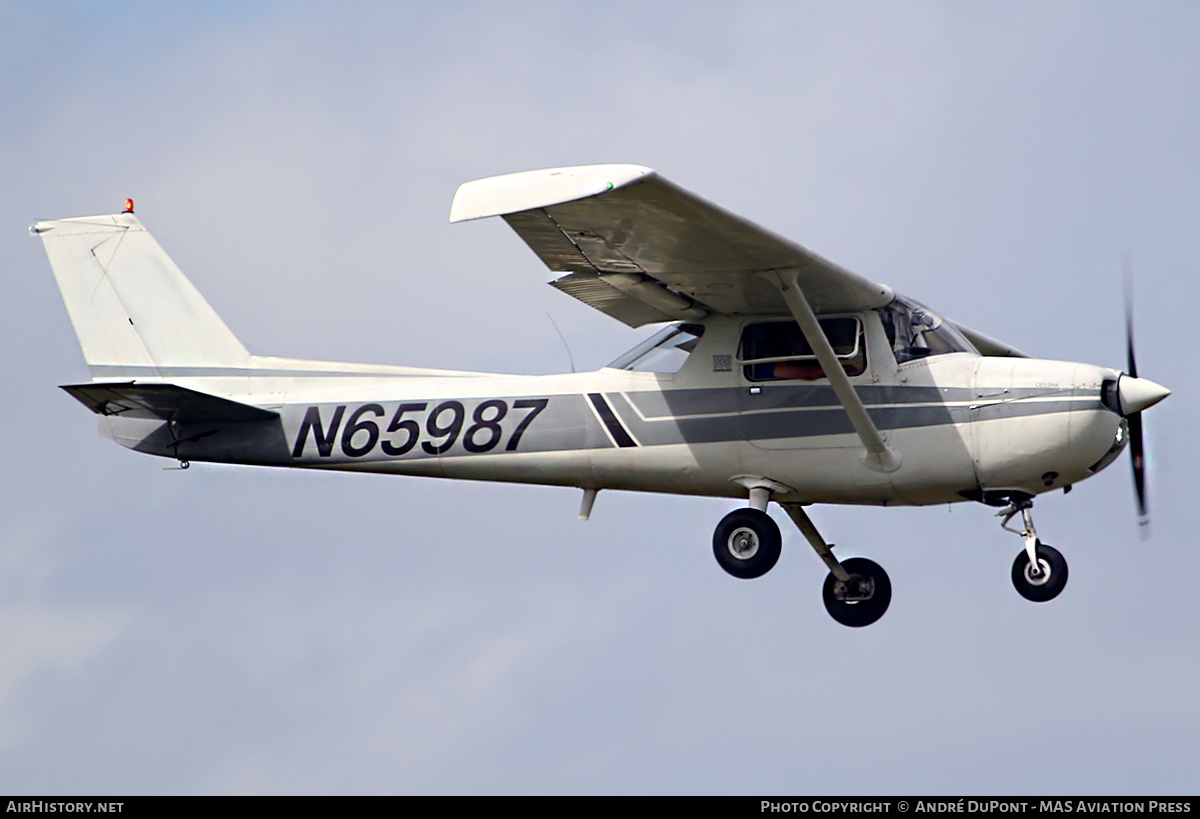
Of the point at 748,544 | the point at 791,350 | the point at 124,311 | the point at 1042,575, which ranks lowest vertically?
the point at 1042,575

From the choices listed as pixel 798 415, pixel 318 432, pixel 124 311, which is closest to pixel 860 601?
pixel 798 415

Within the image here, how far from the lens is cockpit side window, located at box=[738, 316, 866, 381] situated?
50.1 ft

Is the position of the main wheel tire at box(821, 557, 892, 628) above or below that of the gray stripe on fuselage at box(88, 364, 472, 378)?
below

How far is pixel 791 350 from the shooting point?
608 inches

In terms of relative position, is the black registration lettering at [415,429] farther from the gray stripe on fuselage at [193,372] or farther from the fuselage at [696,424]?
the gray stripe on fuselage at [193,372]

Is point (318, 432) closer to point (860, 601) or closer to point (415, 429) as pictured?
point (415, 429)

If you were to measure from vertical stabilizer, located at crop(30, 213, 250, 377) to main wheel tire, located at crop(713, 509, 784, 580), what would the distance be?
5.21 m

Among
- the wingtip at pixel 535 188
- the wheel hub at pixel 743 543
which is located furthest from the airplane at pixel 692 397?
the wingtip at pixel 535 188

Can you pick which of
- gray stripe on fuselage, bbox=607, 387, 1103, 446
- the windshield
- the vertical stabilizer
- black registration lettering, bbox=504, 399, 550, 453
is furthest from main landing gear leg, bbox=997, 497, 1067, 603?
the vertical stabilizer

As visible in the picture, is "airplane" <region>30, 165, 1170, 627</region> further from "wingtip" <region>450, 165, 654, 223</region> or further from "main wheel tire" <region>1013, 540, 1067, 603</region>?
"wingtip" <region>450, 165, 654, 223</region>

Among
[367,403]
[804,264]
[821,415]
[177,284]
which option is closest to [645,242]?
[804,264]

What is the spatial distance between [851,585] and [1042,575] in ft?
7.84

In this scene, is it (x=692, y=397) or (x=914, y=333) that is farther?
(x=692, y=397)

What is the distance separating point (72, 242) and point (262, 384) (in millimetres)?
2448
